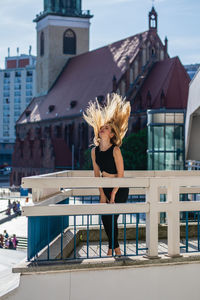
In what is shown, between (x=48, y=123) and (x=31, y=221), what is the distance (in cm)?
6909

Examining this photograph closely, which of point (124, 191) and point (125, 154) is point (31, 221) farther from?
point (125, 154)

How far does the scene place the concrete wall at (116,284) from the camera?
18.7 ft

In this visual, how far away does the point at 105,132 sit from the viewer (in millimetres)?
6879

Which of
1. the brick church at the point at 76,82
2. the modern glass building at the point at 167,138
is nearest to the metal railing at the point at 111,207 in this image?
the modern glass building at the point at 167,138

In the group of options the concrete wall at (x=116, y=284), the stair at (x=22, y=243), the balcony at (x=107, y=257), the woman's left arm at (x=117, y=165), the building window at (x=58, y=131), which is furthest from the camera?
the building window at (x=58, y=131)

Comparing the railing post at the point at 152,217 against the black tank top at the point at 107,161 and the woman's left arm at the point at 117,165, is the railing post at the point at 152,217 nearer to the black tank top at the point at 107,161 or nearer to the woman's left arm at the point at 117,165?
the woman's left arm at the point at 117,165

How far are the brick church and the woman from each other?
47.1 metres

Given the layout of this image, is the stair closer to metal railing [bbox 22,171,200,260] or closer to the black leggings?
the black leggings

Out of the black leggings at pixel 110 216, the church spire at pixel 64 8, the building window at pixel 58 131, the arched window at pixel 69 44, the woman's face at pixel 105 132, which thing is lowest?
the black leggings at pixel 110 216

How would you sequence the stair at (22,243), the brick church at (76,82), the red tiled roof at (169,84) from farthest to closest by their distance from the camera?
the brick church at (76,82), the red tiled roof at (169,84), the stair at (22,243)

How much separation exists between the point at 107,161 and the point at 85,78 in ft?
212

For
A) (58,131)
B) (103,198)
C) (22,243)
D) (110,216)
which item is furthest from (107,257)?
(58,131)

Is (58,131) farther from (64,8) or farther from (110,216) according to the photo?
(110,216)

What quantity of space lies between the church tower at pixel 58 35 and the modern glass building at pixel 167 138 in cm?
4546
